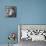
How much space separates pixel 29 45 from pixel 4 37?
1.68 ft

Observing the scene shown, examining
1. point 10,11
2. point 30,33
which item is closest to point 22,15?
point 10,11

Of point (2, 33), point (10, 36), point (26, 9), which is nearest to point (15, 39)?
point (10, 36)

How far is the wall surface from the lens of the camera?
2.56 metres

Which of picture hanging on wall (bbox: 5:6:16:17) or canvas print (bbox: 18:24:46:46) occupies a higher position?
picture hanging on wall (bbox: 5:6:16:17)

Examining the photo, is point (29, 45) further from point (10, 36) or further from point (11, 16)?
point (11, 16)

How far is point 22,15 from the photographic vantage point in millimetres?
2607

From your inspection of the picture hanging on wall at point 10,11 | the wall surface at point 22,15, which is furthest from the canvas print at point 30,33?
the picture hanging on wall at point 10,11

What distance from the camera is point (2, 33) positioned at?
256 centimetres

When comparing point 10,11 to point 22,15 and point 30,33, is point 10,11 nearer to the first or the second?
point 22,15

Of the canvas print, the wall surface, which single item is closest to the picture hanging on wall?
the wall surface

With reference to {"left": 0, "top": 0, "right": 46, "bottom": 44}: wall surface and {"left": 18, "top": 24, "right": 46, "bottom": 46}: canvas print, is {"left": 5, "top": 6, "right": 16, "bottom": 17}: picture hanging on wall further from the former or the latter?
{"left": 18, "top": 24, "right": 46, "bottom": 46}: canvas print

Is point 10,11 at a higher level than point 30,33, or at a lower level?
higher

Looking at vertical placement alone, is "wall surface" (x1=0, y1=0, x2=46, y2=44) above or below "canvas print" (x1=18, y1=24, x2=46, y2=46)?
above

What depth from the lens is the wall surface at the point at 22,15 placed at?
101 inches
